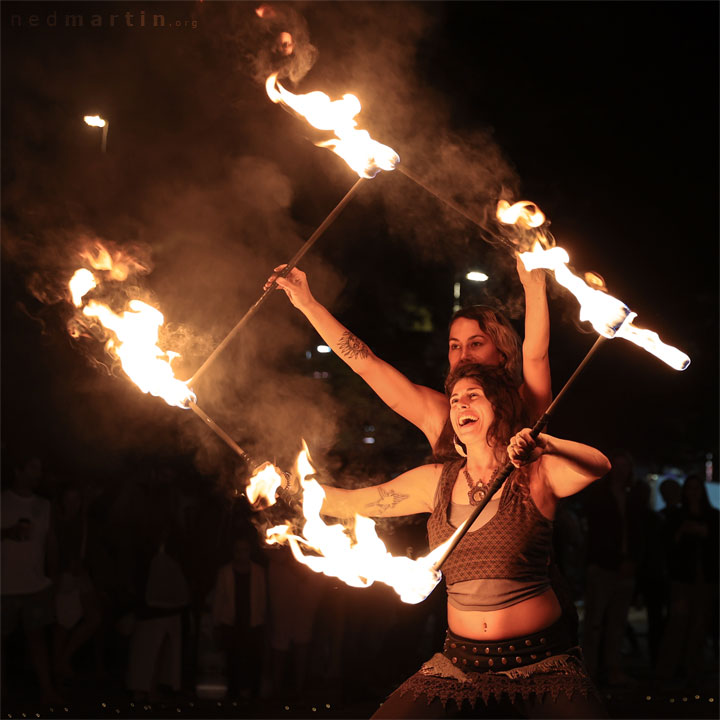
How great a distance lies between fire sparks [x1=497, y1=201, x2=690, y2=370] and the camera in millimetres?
2928

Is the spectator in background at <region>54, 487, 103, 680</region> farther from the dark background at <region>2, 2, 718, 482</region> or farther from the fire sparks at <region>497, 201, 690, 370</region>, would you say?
the fire sparks at <region>497, 201, 690, 370</region>

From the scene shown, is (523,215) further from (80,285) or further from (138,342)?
(80,285)

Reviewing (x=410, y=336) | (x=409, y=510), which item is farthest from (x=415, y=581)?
(x=410, y=336)

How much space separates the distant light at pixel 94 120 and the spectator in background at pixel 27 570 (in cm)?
235

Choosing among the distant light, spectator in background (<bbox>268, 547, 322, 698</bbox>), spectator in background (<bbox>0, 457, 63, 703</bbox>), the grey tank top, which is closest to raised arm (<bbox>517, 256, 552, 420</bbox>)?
the grey tank top

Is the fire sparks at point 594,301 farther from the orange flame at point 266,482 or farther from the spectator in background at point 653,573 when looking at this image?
the spectator in background at point 653,573

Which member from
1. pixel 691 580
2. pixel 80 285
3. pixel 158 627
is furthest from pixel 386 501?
pixel 691 580

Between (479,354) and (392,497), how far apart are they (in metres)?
0.62

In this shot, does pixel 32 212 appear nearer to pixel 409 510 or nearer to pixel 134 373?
pixel 134 373

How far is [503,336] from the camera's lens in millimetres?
3561

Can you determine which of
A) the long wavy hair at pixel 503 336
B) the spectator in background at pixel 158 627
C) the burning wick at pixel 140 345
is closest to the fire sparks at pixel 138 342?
the burning wick at pixel 140 345

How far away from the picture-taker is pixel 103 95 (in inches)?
245

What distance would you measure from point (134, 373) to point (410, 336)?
15.9 ft

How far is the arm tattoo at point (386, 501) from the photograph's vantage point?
11.7ft
